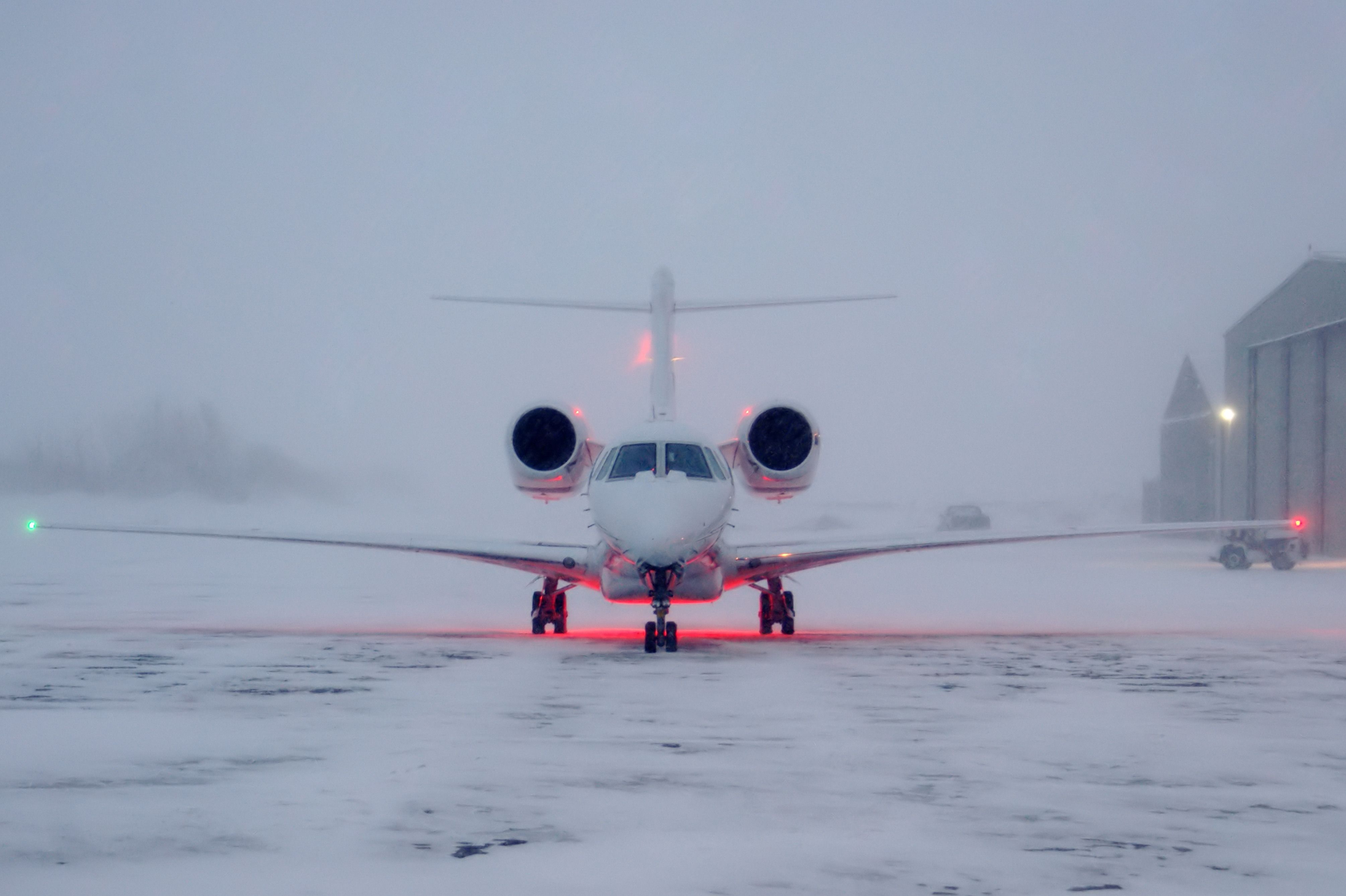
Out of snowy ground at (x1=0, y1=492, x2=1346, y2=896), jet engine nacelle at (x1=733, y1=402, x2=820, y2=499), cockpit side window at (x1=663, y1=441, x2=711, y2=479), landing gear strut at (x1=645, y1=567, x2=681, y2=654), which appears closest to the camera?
snowy ground at (x1=0, y1=492, x2=1346, y2=896)

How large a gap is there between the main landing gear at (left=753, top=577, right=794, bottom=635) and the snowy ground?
38 cm

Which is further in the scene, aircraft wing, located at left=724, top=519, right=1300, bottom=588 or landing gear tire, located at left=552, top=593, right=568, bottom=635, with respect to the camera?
landing gear tire, located at left=552, top=593, right=568, bottom=635

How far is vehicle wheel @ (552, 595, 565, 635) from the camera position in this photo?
15289mm

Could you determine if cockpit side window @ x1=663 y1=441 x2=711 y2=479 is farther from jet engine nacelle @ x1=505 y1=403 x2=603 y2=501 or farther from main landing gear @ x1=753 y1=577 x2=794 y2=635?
main landing gear @ x1=753 y1=577 x2=794 y2=635

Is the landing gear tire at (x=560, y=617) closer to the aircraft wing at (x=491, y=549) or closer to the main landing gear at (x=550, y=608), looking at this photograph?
the main landing gear at (x=550, y=608)

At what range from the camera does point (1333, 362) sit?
36.6 meters

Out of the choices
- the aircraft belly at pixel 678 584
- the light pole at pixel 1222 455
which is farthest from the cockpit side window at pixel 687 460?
the light pole at pixel 1222 455

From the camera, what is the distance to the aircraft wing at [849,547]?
1415 centimetres

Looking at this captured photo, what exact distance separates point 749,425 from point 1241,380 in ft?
114

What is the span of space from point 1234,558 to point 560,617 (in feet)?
75.4

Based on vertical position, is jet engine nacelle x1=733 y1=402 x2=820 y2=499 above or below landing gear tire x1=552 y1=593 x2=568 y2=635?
above

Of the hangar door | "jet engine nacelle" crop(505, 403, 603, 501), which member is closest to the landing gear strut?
"jet engine nacelle" crop(505, 403, 603, 501)

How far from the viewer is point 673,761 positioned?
6.74 metres

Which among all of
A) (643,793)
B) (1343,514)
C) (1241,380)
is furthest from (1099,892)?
(1241,380)
